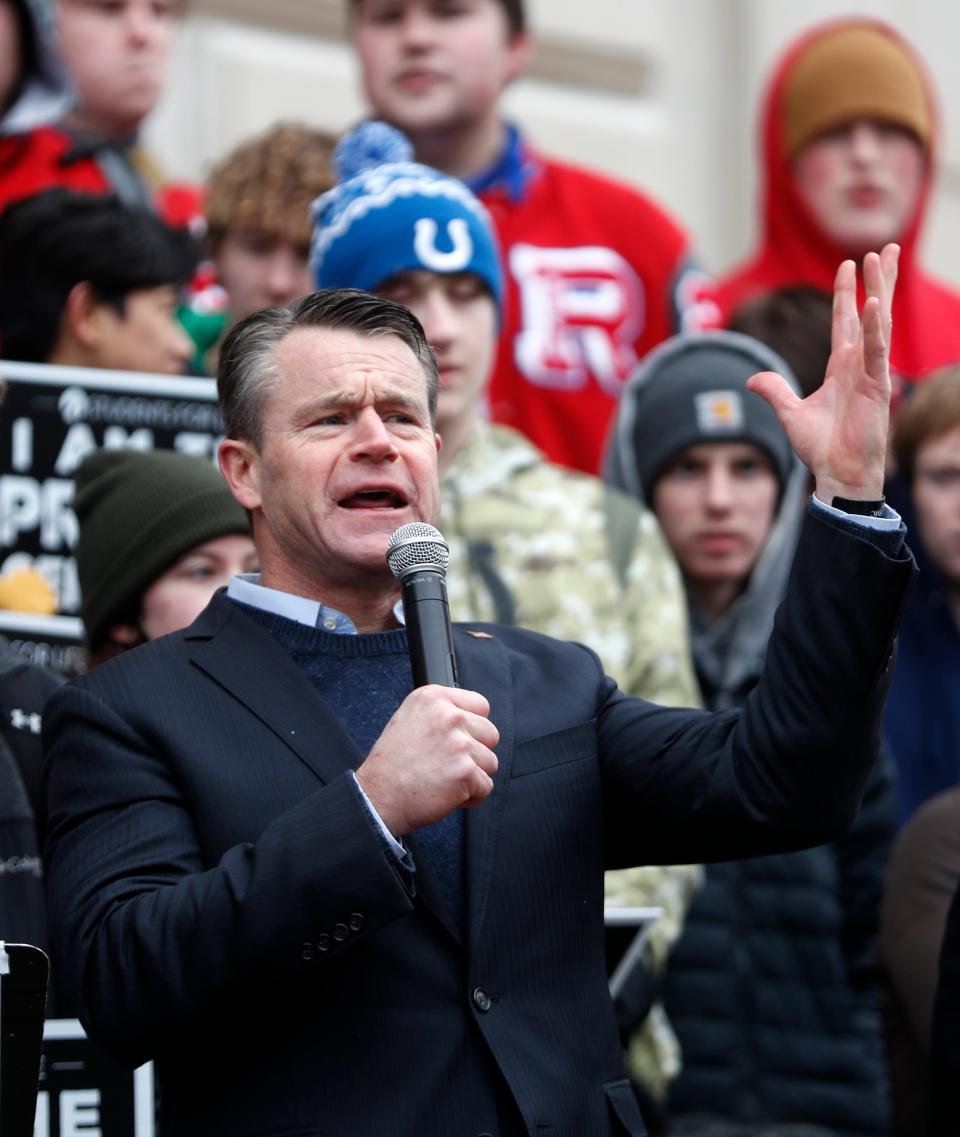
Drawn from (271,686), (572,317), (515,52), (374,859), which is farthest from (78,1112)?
(515,52)

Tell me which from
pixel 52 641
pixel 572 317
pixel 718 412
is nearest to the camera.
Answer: pixel 52 641

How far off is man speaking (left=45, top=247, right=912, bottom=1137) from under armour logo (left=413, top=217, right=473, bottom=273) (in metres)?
1.50

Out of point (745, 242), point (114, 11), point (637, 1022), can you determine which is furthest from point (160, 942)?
point (745, 242)

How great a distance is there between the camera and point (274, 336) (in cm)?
349

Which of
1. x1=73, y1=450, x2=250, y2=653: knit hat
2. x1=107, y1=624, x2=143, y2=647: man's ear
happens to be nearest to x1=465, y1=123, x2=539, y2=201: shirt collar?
x1=73, y1=450, x2=250, y2=653: knit hat

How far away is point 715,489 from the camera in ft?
18.1

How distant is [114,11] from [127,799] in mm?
3402

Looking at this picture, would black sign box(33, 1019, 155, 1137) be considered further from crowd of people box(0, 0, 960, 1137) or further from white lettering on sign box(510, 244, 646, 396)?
white lettering on sign box(510, 244, 646, 396)

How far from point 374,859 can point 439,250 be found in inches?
92.1

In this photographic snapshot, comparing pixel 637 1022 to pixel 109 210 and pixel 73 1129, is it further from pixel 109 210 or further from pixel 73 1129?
pixel 109 210

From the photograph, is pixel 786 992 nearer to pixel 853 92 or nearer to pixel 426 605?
pixel 426 605

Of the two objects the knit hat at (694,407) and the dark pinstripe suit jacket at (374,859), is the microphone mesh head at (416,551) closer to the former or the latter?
the dark pinstripe suit jacket at (374,859)

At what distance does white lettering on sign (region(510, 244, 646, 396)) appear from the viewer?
6195mm

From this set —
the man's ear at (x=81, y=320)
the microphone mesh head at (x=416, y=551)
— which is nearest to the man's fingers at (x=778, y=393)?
the microphone mesh head at (x=416, y=551)
